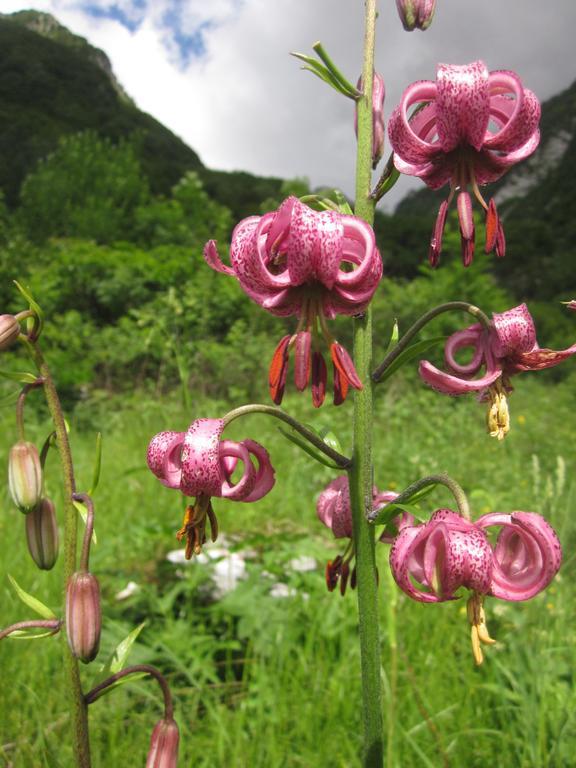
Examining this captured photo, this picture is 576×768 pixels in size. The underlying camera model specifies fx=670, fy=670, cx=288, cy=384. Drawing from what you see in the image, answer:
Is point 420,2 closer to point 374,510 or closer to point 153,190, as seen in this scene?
point 374,510

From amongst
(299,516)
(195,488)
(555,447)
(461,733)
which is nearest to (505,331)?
(195,488)

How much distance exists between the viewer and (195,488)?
656 mm

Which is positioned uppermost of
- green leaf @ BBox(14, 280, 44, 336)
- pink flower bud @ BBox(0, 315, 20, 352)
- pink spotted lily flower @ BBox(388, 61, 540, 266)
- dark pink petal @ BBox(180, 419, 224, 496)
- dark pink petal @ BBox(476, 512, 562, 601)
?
pink spotted lily flower @ BBox(388, 61, 540, 266)

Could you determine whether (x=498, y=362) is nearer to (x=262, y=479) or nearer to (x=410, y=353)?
(x=410, y=353)

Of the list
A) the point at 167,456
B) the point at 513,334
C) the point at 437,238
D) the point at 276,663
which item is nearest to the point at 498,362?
the point at 513,334

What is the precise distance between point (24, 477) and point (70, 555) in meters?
0.11

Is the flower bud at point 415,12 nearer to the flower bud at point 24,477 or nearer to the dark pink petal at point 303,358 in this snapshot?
the dark pink petal at point 303,358

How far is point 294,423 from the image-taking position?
682 mm

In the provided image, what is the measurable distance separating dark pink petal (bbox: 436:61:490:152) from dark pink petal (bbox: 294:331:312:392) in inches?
10.2

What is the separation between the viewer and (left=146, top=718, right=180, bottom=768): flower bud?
2.39 ft

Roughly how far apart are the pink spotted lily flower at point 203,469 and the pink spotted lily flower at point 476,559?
186 millimetres

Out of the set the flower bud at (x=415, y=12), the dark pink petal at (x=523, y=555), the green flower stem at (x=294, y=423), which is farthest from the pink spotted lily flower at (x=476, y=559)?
the flower bud at (x=415, y=12)

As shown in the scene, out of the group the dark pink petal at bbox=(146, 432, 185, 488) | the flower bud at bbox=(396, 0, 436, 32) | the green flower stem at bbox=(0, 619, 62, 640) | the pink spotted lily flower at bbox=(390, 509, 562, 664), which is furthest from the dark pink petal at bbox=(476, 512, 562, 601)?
the flower bud at bbox=(396, 0, 436, 32)

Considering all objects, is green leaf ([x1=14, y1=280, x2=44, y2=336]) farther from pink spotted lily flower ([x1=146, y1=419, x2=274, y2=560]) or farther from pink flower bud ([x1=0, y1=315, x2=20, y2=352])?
pink spotted lily flower ([x1=146, y1=419, x2=274, y2=560])
